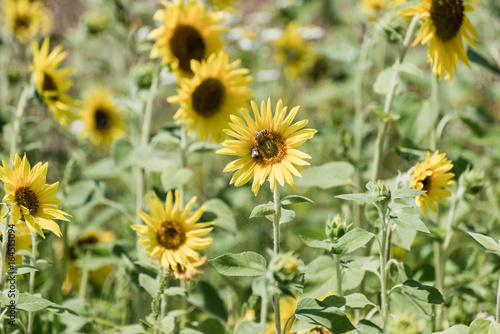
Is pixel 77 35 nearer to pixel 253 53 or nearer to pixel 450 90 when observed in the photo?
pixel 253 53

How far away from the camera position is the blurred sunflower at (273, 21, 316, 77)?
2.59m

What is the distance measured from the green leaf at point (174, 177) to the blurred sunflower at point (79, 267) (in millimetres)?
506

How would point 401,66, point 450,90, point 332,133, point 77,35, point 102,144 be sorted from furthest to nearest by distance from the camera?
1. point 77,35
2. point 450,90
3. point 102,144
4. point 332,133
5. point 401,66

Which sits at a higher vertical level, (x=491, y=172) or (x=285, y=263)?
(x=491, y=172)

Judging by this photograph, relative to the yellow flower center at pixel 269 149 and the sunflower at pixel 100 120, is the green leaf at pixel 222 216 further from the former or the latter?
the sunflower at pixel 100 120

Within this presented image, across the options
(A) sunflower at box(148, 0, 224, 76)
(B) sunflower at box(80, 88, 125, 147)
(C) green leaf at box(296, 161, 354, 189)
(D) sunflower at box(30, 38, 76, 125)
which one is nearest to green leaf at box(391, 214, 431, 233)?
(C) green leaf at box(296, 161, 354, 189)

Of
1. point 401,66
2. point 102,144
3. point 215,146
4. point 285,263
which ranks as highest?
point 102,144

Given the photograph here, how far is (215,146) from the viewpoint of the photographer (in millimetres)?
1293

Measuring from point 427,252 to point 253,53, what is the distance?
1536 millimetres

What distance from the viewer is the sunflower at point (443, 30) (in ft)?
3.62

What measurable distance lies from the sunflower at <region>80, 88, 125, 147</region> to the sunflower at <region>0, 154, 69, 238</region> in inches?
41.6

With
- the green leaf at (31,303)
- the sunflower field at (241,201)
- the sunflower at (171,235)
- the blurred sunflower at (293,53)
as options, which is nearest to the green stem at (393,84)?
the sunflower field at (241,201)

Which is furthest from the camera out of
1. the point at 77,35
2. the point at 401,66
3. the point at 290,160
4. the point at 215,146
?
the point at 77,35

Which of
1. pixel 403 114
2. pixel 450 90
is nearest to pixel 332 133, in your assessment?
pixel 403 114
